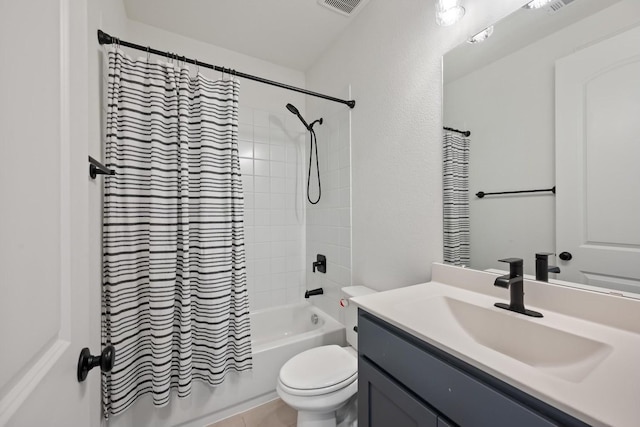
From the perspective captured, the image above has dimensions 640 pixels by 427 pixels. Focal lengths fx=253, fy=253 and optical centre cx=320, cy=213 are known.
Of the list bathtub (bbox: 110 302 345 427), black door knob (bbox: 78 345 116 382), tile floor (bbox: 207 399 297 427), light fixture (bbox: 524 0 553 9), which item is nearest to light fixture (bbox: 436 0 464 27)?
light fixture (bbox: 524 0 553 9)

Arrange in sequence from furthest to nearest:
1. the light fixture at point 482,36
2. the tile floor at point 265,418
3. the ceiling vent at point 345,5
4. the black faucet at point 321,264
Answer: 1. the black faucet at point 321,264
2. the ceiling vent at point 345,5
3. the tile floor at point 265,418
4. the light fixture at point 482,36

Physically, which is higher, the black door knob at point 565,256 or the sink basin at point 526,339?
the black door knob at point 565,256

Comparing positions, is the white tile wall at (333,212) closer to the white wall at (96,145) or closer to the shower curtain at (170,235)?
the shower curtain at (170,235)

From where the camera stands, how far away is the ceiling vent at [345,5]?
1605 mm

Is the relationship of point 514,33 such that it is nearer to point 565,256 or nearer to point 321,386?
point 565,256

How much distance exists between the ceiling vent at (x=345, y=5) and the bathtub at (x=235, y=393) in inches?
85.7

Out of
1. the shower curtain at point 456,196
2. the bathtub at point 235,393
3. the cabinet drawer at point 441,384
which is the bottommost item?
the bathtub at point 235,393

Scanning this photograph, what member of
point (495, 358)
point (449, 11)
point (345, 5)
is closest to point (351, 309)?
point (495, 358)

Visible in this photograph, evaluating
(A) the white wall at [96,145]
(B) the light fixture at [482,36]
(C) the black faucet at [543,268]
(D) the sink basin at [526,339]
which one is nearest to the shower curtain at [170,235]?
(A) the white wall at [96,145]

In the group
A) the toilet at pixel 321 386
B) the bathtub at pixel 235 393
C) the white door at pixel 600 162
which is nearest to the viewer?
the white door at pixel 600 162

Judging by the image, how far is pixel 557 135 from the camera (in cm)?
89

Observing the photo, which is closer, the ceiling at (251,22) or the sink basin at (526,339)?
the sink basin at (526,339)

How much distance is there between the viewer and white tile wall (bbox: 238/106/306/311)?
219cm

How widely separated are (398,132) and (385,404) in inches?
49.7
